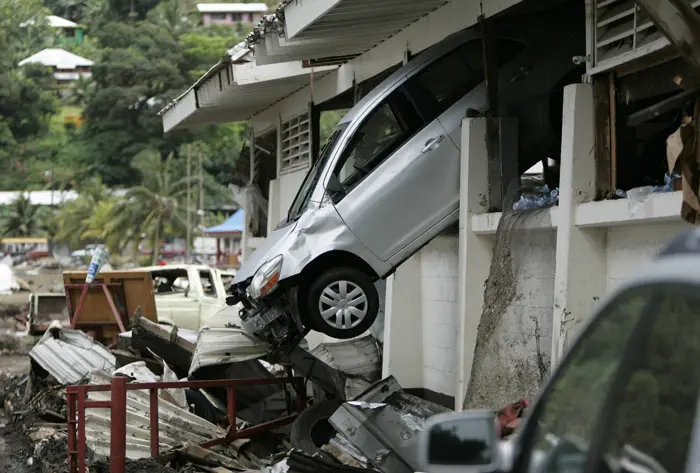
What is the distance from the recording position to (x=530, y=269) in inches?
392

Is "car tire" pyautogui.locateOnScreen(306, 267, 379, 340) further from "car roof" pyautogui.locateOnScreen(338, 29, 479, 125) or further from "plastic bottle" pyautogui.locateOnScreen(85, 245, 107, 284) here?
"plastic bottle" pyautogui.locateOnScreen(85, 245, 107, 284)

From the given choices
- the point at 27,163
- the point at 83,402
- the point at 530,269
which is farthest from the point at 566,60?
the point at 27,163

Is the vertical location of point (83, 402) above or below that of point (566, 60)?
below

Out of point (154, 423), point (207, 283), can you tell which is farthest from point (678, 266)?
point (207, 283)

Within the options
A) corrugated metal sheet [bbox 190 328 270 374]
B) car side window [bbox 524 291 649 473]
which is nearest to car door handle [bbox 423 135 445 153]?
corrugated metal sheet [bbox 190 328 270 374]

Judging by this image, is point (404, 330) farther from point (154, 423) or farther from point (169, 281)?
point (169, 281)

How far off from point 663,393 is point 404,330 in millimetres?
9910

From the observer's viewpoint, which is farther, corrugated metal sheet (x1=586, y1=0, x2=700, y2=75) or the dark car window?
the dark car window

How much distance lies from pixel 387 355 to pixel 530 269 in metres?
3.22

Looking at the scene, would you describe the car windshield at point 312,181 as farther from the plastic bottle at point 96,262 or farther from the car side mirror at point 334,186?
the plastic bottle at point 96,262

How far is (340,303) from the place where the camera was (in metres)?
10.3

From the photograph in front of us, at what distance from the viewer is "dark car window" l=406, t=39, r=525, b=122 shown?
10.9m

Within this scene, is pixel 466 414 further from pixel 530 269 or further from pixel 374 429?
pixel 530 269

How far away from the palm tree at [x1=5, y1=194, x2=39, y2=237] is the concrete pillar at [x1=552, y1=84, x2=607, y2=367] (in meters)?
83.2
